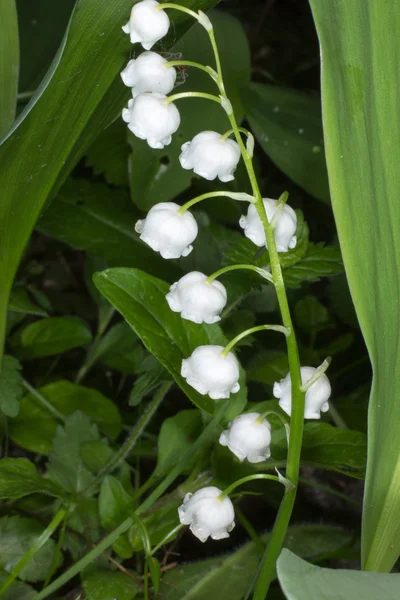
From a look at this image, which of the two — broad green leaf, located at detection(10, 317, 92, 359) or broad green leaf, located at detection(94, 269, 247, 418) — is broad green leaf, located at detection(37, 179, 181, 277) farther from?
broad green leaf, located at detection(94, 269, 247, 418)

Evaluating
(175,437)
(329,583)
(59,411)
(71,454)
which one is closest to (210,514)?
(329,583)

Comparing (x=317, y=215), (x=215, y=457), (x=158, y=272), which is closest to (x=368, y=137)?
(x=215, y=457)

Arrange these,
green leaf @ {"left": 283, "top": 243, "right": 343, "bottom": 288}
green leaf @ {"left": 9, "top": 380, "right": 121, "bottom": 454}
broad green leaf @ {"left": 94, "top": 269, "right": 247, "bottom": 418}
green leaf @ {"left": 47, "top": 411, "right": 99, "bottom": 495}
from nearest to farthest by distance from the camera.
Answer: broad green leaf @ {"left": 94, "top": 269, "right": 247, "bottom": 418}, green leaf @ {"left": 283, "top": 243, "right": 343, "bottom": 288}, green leaf @ {"left": 47, "top": 411, "right": 99, "bottom": 495}, green leaf @ {"left": 9, "top": 380, "right": 121, "bottom": 454}

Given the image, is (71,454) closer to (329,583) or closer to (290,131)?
(329,583)

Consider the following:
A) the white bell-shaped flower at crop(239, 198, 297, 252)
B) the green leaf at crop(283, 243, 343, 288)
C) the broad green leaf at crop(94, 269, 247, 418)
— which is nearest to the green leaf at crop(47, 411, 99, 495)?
the broad green leaf at crop(94, 269, 247, 418)

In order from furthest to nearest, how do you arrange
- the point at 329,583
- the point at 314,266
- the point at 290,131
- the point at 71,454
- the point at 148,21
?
the point at 290,131 < the point at 71,454 < the point at 314,266 < the point at 148,21 < the point at 329,583

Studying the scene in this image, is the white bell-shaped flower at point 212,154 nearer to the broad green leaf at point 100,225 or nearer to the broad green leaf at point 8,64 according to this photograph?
the broad green leaf at point 8,64
